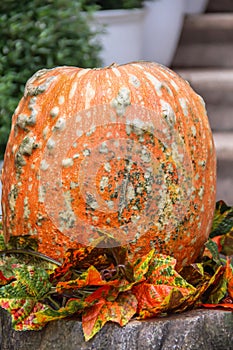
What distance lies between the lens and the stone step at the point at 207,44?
4617 millimetres

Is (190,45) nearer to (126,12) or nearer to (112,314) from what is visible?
(126,12)

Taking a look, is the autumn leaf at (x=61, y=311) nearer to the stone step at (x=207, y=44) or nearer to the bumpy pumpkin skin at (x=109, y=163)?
the bumpy pumpkin skin at (x=109, y=163)

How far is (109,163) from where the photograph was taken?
1.68m

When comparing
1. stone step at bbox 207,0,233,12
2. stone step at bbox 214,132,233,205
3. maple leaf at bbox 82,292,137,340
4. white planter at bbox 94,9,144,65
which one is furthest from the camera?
stone step at bbox 207,0,233,12

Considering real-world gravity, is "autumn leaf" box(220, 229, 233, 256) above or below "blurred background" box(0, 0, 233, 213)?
above

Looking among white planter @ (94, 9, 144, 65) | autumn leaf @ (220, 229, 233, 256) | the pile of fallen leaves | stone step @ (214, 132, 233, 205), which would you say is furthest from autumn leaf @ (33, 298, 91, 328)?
white planter @ (94, 9, 144, 65)

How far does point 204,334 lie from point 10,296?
1.43 ft

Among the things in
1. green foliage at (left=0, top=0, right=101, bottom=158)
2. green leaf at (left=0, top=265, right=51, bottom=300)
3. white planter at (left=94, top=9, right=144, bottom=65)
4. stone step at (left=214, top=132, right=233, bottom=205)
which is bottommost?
stone step at (left=214, top=132, right=233, bottom=205)

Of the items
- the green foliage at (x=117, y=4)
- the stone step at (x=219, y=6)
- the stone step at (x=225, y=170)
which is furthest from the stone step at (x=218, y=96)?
the stone step at (x=219, y=6)

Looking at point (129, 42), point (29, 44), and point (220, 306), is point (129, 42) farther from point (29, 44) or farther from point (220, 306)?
point (220, 306)

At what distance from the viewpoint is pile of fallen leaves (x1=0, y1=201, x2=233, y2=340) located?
1564 mm

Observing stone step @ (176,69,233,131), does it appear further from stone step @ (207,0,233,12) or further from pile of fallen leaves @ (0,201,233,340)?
pile of fallen leaves @ (0,201,233,340)

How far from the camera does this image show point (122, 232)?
1711 mm

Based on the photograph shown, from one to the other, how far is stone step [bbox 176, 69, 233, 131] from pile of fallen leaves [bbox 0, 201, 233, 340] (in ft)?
8.29
